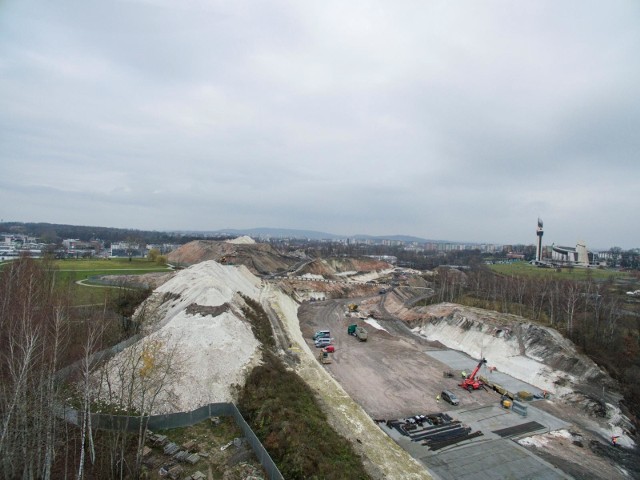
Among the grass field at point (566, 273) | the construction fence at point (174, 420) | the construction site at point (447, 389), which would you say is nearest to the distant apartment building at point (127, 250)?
the construction site at point (447, 389)

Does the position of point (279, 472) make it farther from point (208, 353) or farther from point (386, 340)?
point (386, 340)

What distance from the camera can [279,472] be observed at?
14.7 meters

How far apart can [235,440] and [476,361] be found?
29.3 m

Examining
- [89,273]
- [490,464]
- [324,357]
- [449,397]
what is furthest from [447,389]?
[89,273]

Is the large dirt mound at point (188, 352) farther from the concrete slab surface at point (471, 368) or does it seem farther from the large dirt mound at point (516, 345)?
the large dirt mound at point (516, 345)

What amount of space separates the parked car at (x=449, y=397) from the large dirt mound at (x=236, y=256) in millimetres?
55425

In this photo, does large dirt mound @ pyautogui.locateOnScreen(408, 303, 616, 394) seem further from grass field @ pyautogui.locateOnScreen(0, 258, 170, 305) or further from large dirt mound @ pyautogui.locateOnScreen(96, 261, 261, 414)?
grass field @ pyautogui.locateOnScreen(0, 258, 170, 305)

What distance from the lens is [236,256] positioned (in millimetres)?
82438

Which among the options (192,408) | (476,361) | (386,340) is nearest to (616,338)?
(476,361)

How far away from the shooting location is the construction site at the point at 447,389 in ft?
66.0

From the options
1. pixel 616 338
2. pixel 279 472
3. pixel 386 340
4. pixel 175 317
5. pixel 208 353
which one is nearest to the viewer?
pixel 279 472

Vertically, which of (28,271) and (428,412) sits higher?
(28,271)

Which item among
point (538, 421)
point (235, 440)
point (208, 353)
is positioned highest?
point (208, 353)

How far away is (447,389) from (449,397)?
2722 mm
